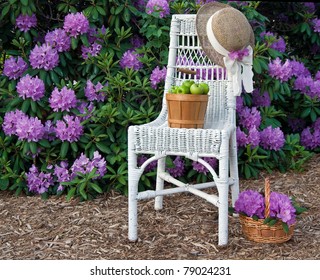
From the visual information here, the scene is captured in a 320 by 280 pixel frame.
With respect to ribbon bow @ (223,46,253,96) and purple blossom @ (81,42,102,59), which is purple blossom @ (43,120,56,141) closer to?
purple blossom @ (81,42,102,59)

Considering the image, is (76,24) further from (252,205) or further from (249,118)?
(252,205)

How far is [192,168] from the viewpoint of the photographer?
13.3 feet

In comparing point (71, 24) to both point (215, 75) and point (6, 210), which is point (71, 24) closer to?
point (215, 75)

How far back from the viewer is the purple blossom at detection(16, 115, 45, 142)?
3.72 meters

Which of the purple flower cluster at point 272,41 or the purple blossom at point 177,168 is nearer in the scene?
the purple blossom at point 177,168

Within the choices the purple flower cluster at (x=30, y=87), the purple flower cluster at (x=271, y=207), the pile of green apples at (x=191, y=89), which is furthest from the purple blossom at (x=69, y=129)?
the purple flower cluster at (x=271, y=207)

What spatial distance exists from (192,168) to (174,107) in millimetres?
1008

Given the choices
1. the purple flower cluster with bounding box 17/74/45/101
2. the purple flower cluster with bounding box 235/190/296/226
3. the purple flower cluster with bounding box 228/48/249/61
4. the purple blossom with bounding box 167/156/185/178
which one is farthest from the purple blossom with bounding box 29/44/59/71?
the purple flower cluster with bounding box 235/190/296/226

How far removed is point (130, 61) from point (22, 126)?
0.80 metres

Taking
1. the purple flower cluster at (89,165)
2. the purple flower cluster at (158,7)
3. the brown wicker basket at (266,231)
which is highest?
the purple flower cluster at (158,7)

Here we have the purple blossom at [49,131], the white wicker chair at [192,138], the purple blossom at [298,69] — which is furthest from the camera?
the purple blossom at [298,69]

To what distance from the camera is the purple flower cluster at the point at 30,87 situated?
3781 mm

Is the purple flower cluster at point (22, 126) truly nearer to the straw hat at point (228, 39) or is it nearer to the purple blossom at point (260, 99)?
the straw hat at point (228, 39)

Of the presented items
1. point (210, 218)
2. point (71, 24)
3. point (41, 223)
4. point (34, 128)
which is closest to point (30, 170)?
point (34, 128)
